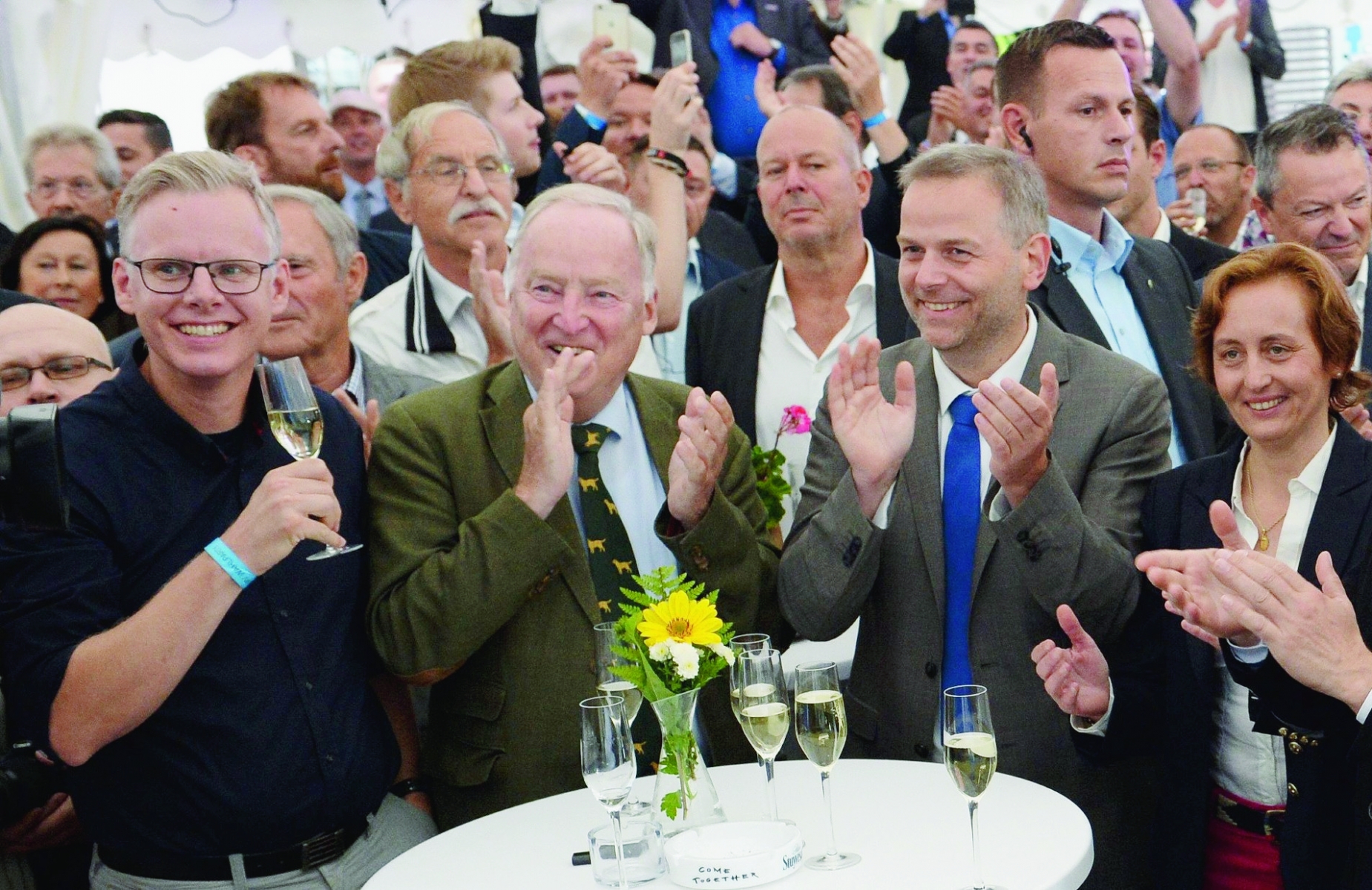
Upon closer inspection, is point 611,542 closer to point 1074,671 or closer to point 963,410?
point 963,410

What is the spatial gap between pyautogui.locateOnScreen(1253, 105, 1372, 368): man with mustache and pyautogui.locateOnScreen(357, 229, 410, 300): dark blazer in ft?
9.90

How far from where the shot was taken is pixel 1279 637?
2.52m

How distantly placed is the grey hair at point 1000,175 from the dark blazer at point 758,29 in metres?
3.74

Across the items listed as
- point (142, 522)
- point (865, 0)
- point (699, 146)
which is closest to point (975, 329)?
point (142, 522)

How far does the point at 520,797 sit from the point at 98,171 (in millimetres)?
4030

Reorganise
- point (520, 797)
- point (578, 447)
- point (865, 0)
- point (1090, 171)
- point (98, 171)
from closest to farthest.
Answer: point (520, 797) < point (578, 447) < point (1090, 171) < point (98, 171) < point (865, 0)

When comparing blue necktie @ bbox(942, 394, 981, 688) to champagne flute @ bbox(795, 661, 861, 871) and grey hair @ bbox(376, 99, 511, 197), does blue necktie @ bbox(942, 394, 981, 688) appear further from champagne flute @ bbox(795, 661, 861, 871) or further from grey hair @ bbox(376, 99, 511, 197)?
grey hair @ bbox(376, 99, 511, 197)

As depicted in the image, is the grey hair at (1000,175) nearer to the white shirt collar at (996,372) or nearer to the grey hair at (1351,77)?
the white shirt collar at (996,372)

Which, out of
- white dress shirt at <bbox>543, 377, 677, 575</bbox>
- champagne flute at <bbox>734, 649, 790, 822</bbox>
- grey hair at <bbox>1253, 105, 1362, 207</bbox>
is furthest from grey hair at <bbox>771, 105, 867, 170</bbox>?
champagne flute at <bbox>734, 649, 790, 822</bbox>

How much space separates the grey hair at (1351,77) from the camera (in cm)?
636

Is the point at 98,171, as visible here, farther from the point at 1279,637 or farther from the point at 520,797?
the point at 1279,637

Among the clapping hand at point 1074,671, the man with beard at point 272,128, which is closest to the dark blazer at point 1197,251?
the clapping hand at point 1074,671

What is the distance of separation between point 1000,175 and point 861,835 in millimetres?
1550

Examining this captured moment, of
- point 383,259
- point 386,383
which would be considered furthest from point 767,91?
point 386,383
